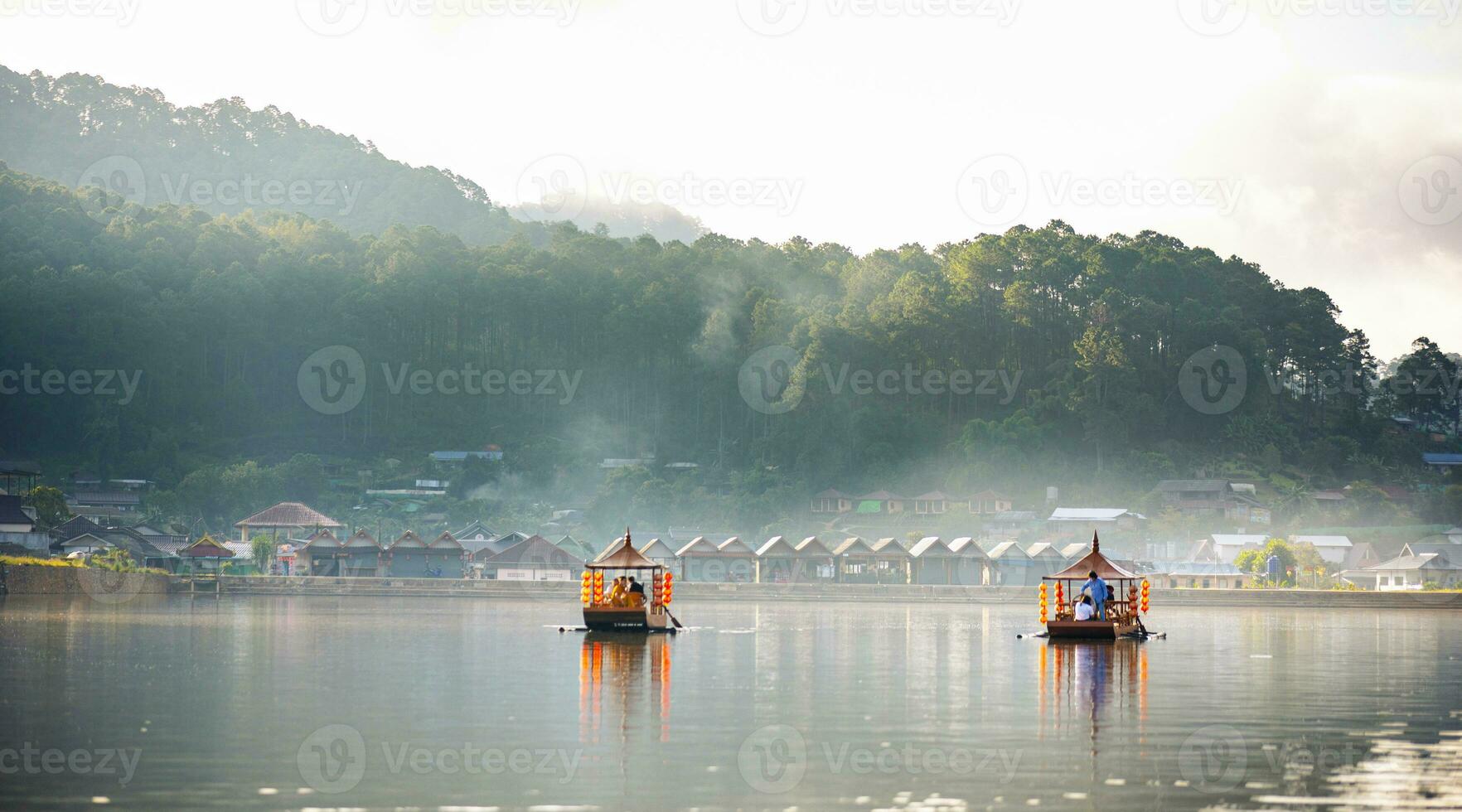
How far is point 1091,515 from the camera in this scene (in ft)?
323

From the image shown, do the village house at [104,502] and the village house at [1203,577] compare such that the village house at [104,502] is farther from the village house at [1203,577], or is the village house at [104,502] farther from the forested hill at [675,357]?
the village house at [1203,577]

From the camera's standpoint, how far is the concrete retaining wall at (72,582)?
6494 centimetres

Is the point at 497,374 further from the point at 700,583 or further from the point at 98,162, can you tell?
the point at 98,162

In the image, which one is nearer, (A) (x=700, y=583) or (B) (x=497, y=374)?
(A) (x=700, y=583)

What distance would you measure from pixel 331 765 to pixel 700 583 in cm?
6479

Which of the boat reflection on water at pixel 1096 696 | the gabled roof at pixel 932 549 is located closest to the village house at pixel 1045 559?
the gabled roof at pixel 932 549

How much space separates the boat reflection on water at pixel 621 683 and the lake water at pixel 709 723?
0.37 ft

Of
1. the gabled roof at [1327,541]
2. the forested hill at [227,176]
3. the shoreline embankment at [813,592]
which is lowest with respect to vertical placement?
the shoreline embankment at [813,592]

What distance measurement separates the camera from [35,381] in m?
109

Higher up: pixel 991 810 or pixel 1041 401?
pixel 1041 401

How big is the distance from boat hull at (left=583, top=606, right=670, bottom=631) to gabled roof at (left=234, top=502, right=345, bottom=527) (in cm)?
5188

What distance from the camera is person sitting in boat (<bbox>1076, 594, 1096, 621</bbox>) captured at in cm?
4094

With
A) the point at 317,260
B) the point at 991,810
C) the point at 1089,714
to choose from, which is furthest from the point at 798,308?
the point at 991,810

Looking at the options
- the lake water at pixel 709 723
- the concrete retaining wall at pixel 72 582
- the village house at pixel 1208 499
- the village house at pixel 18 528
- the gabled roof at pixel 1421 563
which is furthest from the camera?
the village house at pixel 1208 499
